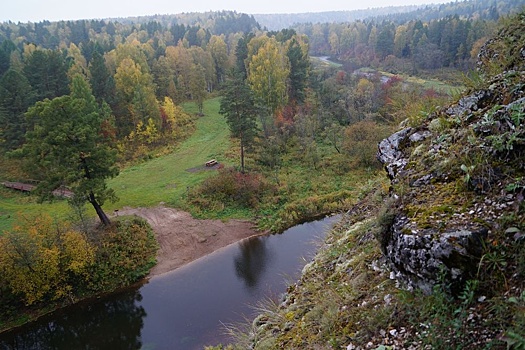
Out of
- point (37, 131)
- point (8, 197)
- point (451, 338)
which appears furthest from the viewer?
point (8, 197)

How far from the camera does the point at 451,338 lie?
13.6 feet

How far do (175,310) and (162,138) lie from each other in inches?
1062

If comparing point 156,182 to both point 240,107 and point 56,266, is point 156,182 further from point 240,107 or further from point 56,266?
point 56,266

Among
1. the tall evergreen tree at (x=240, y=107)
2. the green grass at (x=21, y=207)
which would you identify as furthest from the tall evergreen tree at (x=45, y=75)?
the tall evergreen tree at (x=240, y=107)

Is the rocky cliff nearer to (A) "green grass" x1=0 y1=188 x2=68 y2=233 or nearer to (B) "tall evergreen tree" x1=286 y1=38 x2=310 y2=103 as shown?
(A) "green grass" x1=0 y1=188 x2=68 y2=233

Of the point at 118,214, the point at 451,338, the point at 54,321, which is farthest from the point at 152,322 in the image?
the point at 451,338

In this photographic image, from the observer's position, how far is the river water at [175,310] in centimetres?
1700

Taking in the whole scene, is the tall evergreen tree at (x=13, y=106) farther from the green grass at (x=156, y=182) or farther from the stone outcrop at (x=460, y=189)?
the stone outcrop at (x=460, y=189)

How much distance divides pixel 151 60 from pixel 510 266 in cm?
6215

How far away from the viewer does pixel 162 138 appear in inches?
1654

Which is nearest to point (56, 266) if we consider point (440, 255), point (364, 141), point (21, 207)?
point (21, 207)

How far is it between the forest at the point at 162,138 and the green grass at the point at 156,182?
2.48 ft

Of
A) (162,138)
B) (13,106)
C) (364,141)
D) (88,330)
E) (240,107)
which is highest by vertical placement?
(13,106)

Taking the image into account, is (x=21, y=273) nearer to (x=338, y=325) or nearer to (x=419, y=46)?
(x=338, y=325)
